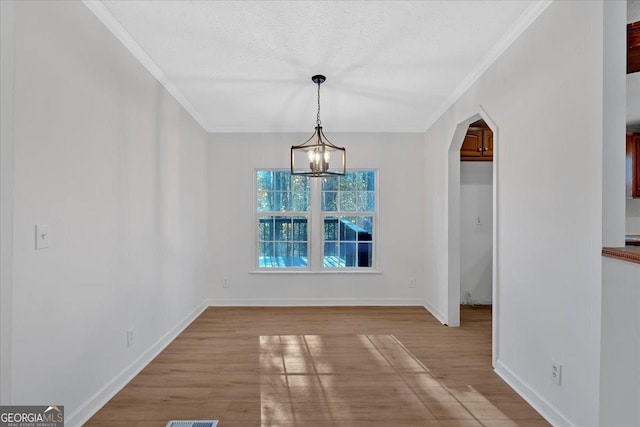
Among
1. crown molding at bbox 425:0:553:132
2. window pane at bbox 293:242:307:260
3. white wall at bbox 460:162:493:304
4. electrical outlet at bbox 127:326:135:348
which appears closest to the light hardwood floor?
electrical outlet at bbox 127:326:135:348

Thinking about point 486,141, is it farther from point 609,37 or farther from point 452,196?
point 609,37

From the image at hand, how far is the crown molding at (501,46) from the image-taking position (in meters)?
2.02

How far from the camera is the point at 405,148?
Result: 4.61 m

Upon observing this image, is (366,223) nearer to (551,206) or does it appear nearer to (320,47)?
(320,47)

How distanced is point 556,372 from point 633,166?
318 centimetres

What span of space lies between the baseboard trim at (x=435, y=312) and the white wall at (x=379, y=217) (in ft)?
0.60

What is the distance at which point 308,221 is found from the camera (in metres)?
4.69

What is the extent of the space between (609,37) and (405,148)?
3029mm

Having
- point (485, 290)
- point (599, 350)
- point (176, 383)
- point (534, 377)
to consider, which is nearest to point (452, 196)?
point (485, 290)

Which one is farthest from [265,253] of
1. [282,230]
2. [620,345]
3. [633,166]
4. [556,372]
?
[633,166]

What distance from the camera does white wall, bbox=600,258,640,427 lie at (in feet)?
4.65

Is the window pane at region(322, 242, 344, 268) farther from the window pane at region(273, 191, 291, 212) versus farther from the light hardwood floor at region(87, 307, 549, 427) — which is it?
the light hardwood floor at region(87, 307, 549, 427)

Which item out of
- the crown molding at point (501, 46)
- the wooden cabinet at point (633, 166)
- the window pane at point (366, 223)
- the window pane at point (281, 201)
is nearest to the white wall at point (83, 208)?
the window pane at point (281, 201)

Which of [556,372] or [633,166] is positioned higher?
[633,166]
